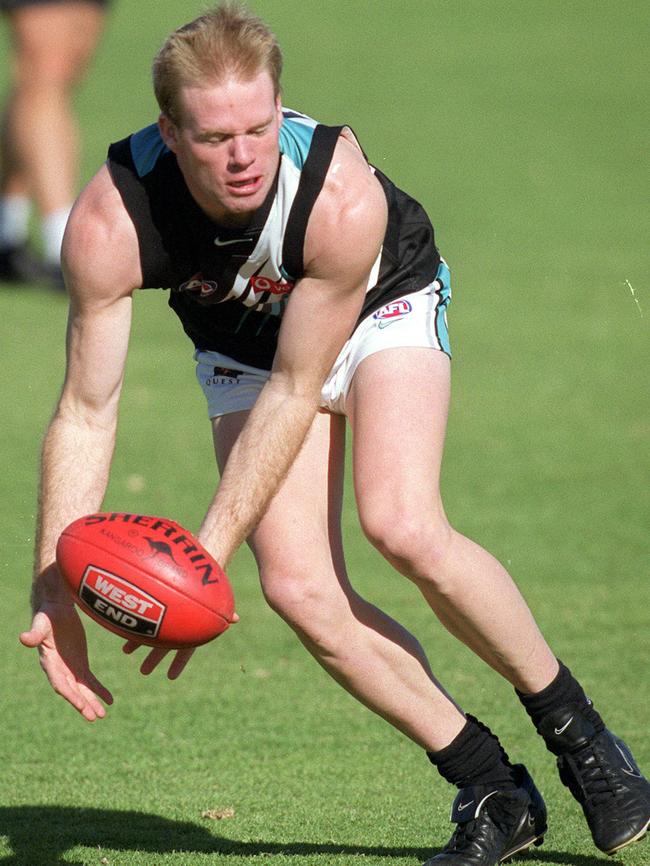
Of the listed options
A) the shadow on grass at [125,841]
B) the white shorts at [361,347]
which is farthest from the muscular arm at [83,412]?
the shadow on grass at [125,841]

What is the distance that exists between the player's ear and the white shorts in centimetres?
79

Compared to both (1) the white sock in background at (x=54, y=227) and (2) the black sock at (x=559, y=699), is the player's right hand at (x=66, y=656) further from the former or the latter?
(1) the white sock in background at (x=54, y=227)

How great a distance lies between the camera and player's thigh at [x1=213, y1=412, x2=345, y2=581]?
4227mm

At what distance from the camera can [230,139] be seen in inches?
149

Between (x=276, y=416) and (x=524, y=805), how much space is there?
1323 millimetres

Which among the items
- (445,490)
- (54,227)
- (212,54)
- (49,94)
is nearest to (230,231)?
(212,54)

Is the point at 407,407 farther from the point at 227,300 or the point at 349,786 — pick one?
the point at 349,786

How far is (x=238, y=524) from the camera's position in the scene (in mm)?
3924

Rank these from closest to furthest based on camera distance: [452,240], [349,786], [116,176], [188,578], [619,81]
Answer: [188,578] < [116,176] < [349,786] < [452,240] < [619,81]

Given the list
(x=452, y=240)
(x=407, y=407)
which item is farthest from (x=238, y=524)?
(x=452, y=240)

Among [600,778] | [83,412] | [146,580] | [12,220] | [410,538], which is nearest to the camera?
[146,580]

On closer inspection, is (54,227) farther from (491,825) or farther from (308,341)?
(491,825)

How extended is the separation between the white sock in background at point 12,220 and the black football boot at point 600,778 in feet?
28.8

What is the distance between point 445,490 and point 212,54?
179 inches
